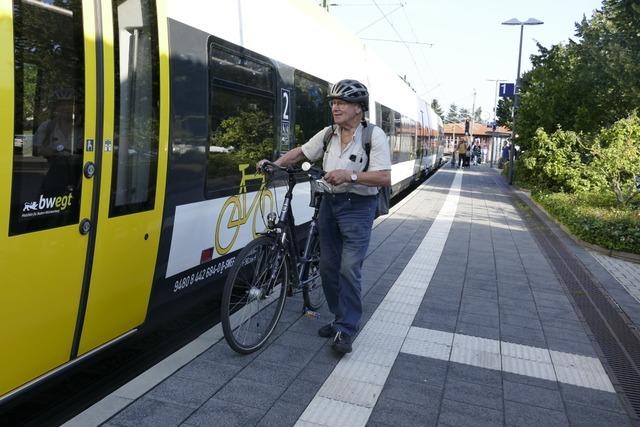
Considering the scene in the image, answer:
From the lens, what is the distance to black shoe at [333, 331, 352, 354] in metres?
3.95

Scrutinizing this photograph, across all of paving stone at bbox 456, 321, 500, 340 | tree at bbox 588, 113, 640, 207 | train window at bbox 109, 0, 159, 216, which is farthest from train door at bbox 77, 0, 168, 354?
tree at bbox 588, 113, 640, 207

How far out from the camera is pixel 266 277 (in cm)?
406

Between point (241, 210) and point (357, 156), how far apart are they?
1.51 metres

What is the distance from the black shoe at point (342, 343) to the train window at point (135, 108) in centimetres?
160

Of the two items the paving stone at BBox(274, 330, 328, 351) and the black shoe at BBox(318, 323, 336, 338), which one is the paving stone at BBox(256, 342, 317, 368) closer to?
the paving stone at BBox(274, 330, 328, 351)

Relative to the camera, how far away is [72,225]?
9.21 feet

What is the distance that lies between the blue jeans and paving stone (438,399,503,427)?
35.4 inches

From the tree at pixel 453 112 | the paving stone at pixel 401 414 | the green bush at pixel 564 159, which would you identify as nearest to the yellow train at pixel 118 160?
the paving stone at pixel 401 414

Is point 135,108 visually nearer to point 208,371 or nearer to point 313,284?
point 208,371

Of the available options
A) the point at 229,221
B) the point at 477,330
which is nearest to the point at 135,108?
the point at 229,221

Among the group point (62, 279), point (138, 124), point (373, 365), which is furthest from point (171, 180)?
point (373, 365)

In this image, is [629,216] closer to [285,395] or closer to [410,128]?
[285,395]

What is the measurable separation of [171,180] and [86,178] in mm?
912

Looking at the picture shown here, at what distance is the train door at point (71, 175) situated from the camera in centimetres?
246
